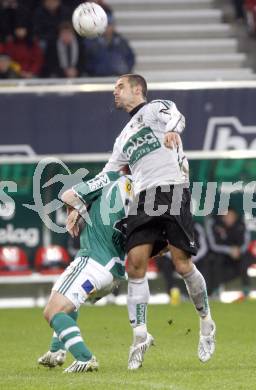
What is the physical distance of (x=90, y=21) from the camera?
40.3ft

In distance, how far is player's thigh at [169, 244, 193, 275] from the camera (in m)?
9.47

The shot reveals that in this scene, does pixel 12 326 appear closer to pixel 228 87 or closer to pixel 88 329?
pixel 88 329

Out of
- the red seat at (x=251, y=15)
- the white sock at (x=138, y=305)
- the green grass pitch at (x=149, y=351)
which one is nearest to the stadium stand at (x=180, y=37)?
the red seat at (x=251, y=15)

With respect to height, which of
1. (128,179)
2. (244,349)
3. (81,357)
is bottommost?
(244,349)

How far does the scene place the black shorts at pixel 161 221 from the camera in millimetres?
9320

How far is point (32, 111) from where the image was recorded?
56.3 feet

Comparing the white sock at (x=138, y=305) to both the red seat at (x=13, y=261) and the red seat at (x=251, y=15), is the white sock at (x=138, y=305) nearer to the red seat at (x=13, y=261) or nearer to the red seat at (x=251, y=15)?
the red seat at (x=13, y=261)

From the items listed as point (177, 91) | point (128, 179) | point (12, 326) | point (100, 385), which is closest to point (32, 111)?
point (177, 91)

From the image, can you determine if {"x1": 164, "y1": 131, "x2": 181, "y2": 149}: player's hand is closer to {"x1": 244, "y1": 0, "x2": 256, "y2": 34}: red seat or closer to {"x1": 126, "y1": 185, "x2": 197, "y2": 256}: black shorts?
{"x1": 126, "y1": 185, "x2": 197, "y2": 256}: black shorts

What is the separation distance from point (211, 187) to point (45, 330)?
415 cm

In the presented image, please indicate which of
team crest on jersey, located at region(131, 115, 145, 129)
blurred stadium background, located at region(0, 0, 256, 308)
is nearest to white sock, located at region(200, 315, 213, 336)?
team crest on jersey, located at region(131, 115, 145, 129)

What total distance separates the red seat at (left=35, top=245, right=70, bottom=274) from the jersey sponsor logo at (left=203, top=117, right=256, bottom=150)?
2494mm

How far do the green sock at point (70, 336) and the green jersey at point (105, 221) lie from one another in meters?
0.55

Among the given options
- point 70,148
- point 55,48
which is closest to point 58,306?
point 70,148
